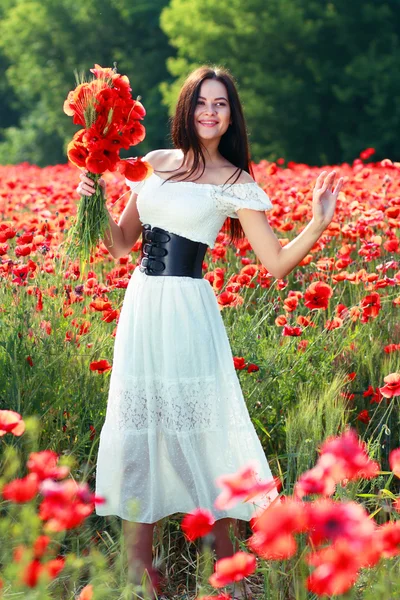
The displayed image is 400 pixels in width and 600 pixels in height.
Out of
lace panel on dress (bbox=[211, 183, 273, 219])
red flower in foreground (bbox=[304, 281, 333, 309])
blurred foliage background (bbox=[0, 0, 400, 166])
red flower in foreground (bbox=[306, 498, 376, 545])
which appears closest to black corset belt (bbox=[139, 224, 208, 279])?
lace panel on dress (bbox=[211, 183, 273, 219])

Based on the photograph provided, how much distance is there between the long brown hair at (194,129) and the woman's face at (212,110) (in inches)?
0.6

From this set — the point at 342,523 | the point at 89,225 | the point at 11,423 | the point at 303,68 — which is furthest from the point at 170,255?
the point at 303,68

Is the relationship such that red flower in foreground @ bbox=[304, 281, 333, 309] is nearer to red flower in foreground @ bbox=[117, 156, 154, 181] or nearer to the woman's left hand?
the woman's left hand

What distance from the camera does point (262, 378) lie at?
3.52 m

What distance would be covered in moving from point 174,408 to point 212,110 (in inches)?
37.1

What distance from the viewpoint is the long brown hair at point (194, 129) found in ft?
10.0

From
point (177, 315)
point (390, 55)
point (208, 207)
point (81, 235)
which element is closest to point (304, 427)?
point (177, 315)

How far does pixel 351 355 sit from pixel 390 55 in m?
19.0

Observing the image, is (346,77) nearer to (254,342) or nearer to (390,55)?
(390,55)

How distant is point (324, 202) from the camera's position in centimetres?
285

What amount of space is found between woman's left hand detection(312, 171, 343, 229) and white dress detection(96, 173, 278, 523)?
0.18 m

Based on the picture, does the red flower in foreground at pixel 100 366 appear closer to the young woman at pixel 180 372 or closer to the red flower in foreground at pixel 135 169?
the young woman at pixel 180 372

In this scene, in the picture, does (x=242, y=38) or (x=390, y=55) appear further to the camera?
(x=242, y=38)

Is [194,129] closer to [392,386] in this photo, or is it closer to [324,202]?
[324,202]
